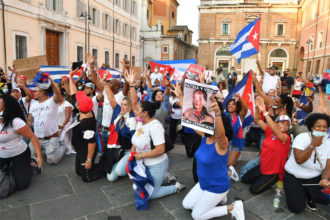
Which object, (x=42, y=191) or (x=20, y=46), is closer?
(x=42, y=191)

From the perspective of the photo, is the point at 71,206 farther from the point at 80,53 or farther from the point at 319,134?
the point at 80,53

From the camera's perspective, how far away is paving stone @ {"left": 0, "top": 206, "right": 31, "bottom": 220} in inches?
126

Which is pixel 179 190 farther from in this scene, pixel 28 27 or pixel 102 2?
pixel 102 2

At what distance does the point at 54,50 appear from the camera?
68.2 ft

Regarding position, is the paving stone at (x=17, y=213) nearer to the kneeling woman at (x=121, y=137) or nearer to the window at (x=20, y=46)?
the kneeling woman at (x=121, y=137)

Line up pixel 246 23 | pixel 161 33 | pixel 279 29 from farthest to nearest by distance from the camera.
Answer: pixel 161 33, pixel 279 29, pixel 246 23

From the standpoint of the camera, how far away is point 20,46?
1734cm

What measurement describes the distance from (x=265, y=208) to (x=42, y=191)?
3348 millimetres

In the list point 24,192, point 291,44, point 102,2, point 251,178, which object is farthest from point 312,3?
point 24,192

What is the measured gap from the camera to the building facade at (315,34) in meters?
28.2

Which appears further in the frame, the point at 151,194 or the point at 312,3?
the point at 312,3

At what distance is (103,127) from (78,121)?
39.1 inches

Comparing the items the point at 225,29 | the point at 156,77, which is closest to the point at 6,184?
the point at 156,77

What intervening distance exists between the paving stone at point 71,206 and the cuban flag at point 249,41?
441 cm
